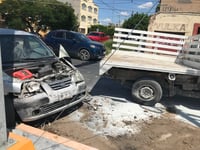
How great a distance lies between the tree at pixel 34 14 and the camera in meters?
26.9

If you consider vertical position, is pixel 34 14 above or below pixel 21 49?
above

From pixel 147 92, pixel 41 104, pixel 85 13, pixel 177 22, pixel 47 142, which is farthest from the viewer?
pixel 85 13

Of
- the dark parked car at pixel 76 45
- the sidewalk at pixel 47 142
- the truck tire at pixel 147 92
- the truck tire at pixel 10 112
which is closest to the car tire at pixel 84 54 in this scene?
the dark parked car at pixel 76 45

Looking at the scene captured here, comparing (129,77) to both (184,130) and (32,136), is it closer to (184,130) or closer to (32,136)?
(184,130)

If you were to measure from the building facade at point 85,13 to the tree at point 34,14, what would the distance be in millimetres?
23313

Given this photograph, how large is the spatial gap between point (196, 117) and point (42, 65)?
141 inches

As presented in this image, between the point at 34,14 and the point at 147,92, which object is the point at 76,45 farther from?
the point at 34,14

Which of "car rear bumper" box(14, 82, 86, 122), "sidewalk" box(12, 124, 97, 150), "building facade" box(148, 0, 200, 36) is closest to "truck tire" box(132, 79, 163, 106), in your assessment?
"car rear bumper" box(14, 82, 86, 122)

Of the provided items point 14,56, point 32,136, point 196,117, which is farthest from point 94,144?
point 196,117

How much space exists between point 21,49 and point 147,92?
305 centimetres

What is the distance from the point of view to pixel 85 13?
6475cm

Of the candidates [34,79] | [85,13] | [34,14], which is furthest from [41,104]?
[85,13]

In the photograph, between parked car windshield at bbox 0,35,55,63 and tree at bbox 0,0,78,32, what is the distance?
23.1 meters

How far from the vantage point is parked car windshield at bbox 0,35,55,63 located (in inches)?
179
